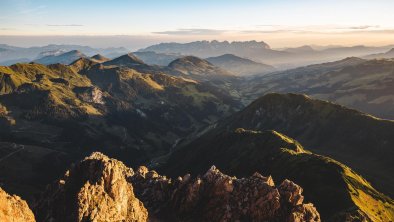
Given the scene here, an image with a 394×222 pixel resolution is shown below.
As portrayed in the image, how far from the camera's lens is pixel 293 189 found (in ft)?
399

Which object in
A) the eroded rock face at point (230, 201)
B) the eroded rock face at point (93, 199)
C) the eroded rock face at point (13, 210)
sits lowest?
the eroded rock face at point (230, 201)

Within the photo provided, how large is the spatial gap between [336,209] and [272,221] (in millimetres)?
54456

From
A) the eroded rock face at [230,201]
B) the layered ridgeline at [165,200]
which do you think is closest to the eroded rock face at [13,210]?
the layered ridgeline at [165,200]

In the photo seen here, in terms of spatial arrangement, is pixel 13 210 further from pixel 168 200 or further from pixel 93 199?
pixel 168 200

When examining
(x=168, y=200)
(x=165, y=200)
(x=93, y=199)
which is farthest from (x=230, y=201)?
(x=93, y=199)

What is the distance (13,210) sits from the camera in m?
83.1

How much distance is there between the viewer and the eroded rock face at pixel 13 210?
3125 inches

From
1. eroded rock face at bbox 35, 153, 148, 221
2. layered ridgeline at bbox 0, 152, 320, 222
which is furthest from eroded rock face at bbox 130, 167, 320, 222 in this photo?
eroded rock face at bbox 35, 153, 148, 221

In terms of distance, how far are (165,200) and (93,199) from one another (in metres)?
39.9

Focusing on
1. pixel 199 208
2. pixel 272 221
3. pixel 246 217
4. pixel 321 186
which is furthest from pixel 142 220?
pixel 321 186

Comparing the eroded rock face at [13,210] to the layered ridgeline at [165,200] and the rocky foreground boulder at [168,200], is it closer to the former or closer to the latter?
the layered ridgeline at [165,200]

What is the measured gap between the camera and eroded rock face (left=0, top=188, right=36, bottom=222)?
79375 millimetres

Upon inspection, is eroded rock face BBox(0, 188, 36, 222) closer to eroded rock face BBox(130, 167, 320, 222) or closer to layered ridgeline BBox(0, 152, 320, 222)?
layered ridgeline BBox(0, 152, 320, 222)

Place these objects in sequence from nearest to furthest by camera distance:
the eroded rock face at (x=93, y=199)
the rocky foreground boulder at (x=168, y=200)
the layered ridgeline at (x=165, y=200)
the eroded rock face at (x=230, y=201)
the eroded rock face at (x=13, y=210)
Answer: the eroded rock face at (x=13, y=210) < the eroded rock face at (x=93, y=199) < the layered ridgeline at (x=165, y=200) < the rocky foreground boulder at (x=168, y=200) < the eroded rock face at (x=230, y=201)
